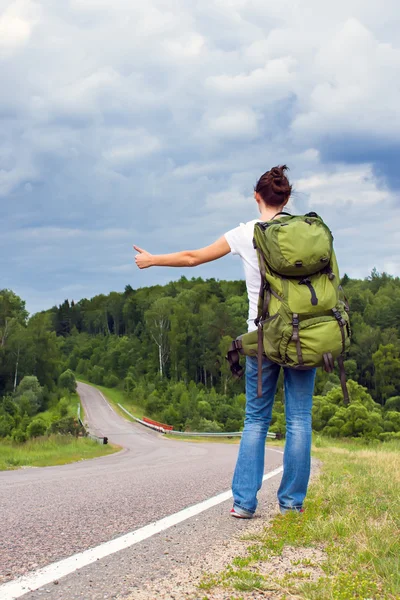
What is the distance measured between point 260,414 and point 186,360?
9810 cm

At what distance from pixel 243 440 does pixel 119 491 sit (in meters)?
2.39

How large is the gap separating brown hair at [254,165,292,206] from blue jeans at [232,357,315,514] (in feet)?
4.01

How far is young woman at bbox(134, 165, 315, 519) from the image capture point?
13.5ft

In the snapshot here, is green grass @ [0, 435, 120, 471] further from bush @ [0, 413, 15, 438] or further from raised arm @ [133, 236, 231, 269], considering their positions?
bush @ [0, 413, 15, 438]

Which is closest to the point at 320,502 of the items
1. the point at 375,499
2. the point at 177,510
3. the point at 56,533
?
the point at 375,499

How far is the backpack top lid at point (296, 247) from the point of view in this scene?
3.78 meters

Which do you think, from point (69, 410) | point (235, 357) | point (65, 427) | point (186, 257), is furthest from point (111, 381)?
point (235, 357)

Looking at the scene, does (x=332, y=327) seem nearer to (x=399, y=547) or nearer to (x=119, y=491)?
(x=399, y=547)

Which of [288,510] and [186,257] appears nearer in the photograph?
[288,510]

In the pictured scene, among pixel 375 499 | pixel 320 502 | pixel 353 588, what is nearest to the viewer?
pixel 353 588

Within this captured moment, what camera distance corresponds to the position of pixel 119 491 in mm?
6094

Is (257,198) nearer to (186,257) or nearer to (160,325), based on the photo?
(186,257)

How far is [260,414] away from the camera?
4.24 metres

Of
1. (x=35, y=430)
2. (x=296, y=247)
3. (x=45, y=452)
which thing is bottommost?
(x=35, y=430)
